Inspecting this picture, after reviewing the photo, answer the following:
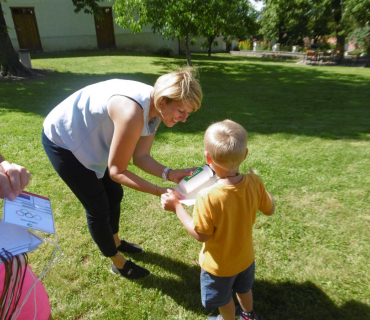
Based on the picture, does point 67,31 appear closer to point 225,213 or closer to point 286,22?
point 225,213

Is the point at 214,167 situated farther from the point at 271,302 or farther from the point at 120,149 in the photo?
the point at 271,302

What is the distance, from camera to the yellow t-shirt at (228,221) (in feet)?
4.75

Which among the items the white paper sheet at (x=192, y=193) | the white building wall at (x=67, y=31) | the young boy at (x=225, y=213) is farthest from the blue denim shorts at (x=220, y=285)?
the white building wall at (x=67, y=31)

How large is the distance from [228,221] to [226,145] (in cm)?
41

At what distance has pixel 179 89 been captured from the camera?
5.20 ft

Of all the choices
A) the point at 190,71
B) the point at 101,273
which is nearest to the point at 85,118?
the point at 190,71

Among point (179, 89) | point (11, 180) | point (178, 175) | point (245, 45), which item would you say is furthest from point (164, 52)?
point (245, 45)

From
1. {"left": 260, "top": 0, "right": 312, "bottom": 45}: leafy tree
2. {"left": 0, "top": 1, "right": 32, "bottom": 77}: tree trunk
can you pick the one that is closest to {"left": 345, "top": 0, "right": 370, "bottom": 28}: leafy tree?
{"left": 260, "top": 0, "right": 312, "bottom": 45}: leafy tree

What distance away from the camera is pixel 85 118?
5.80 ft

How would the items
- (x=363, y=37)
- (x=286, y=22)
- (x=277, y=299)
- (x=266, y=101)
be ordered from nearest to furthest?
(x=277, y=299)
(x=266, y=101)
(x=363, y=37)
(x=286, y=22)

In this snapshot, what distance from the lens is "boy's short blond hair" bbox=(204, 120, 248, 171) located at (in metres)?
1.39

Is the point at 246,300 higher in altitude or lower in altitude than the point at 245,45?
lower

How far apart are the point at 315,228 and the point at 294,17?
35.2 m

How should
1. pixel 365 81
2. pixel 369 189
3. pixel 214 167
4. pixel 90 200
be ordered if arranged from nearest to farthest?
pixel 214 167
pixel 90 200
pixel 369 189
pixel 365 81
